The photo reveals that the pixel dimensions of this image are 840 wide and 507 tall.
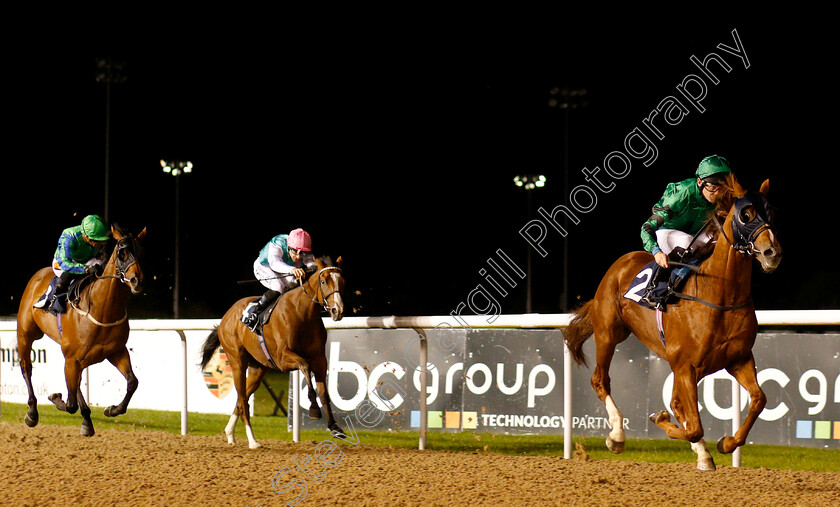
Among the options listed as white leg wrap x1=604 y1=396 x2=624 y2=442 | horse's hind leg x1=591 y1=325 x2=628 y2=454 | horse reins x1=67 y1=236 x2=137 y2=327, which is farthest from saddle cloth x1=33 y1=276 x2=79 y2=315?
white leg wrap x1=604 y1=396 x2=624 y2=442

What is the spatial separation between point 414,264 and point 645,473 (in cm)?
2569

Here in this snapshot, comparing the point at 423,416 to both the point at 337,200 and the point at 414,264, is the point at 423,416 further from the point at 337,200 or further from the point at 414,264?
the point at 337,200

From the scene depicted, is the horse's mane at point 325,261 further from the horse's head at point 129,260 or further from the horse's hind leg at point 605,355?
the horse's hind leg at point 605,355

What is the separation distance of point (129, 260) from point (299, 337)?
4.40 ft

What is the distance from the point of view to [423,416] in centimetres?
658

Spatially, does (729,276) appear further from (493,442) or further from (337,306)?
(493,442)

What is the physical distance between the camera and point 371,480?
5.02 metres

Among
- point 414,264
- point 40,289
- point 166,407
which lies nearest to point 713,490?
point 40,289

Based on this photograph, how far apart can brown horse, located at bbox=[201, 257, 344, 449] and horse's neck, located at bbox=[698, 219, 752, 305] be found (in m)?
2.72

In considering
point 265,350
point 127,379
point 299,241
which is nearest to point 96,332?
point 127,379

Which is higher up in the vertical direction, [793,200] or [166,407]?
[793,200]

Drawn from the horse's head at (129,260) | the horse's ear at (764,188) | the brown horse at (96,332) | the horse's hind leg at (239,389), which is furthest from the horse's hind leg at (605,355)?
the brown horse at (96,332)

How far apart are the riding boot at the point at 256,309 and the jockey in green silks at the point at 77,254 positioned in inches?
45.7

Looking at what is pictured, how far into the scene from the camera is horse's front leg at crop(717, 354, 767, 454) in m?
4.12
